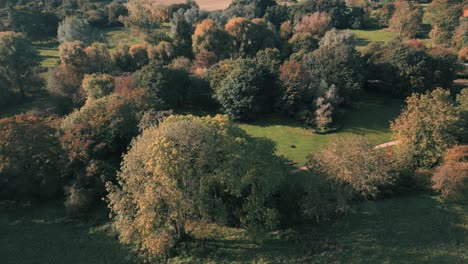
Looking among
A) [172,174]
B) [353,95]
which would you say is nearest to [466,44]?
[353,95]

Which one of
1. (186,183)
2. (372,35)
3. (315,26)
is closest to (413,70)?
(315,26)

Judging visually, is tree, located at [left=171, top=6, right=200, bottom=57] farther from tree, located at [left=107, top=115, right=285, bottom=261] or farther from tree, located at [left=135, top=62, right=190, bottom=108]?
tree, located at [left=107, top=115, right=285, bottom=261]

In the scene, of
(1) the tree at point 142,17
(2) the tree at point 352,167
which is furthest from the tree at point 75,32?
(2) the tree at point 352,167

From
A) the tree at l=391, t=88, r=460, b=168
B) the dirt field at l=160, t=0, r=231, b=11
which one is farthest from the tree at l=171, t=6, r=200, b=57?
→ the tree at l=391, t=88, r=460, b=168

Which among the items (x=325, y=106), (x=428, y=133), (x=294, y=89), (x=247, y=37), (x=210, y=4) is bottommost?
(x=325, y=106)

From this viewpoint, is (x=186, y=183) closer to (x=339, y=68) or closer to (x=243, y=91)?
(x=243, y=91)
